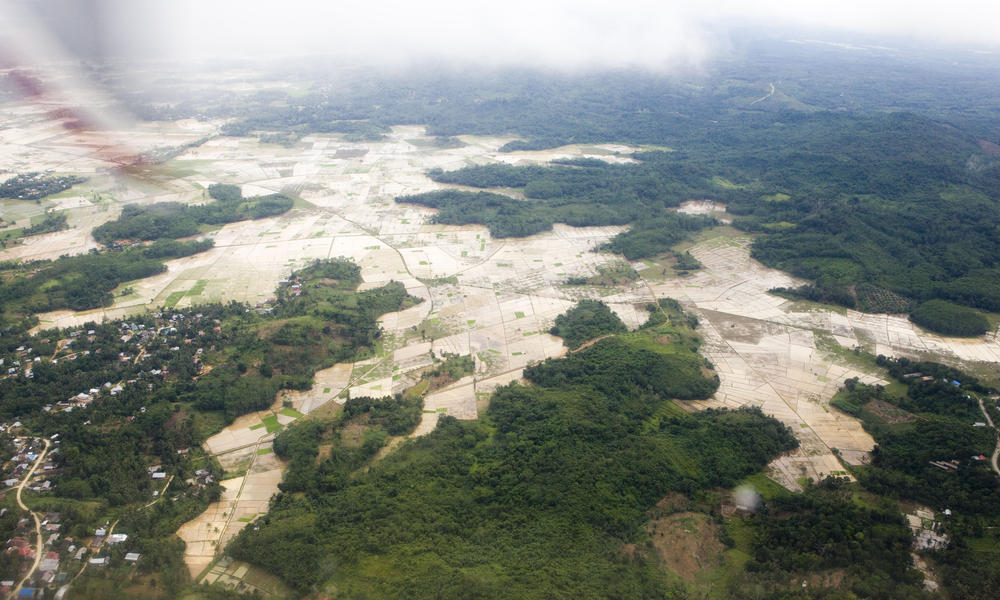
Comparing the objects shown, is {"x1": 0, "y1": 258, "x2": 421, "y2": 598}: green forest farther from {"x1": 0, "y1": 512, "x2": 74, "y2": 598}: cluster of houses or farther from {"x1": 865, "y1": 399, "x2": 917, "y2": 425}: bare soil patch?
{"x1": 865, "y1": 399, "x2": 917, "y2": 425}: bare soil patch

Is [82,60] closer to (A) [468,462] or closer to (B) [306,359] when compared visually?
(B) [306,359]

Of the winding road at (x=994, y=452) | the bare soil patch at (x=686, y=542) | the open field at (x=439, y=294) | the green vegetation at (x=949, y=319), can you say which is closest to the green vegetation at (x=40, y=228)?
the open field at (x=439, y=294)

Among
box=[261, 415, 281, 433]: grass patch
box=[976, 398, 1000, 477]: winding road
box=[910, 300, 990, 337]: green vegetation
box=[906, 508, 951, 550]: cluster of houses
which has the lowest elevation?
box=[261, 415, 281, 433]: grass patch

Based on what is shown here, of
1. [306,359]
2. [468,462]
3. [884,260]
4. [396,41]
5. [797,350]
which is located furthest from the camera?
[396,41]

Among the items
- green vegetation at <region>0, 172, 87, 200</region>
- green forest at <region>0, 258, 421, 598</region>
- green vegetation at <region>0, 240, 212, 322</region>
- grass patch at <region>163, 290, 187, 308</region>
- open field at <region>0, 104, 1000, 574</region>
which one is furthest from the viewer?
green vegetation at <region>0, 172, 87, 200</region>

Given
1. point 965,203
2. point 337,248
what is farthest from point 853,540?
point 965,203

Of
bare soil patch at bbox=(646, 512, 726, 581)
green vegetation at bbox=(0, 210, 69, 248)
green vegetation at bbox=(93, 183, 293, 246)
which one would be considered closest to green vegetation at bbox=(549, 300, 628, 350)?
bare soil patch at bbox=(646, 512, 726, 581)
